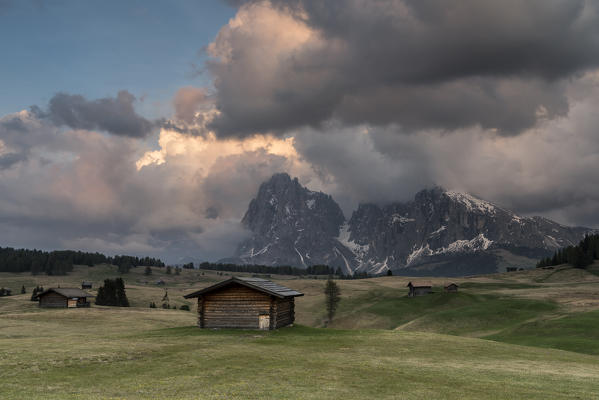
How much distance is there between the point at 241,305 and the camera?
4725cm

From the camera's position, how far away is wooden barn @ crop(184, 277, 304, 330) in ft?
153

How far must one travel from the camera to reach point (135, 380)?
22672 millimetres

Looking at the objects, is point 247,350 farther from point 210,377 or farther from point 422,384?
point 422,384

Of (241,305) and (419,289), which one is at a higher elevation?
(241,305)

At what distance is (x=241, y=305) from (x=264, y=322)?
299 cm

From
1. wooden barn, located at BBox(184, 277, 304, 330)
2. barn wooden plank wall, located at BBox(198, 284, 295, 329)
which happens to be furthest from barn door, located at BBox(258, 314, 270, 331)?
barn wooden plank wall, located at BBox(198, 284, 295, 329)

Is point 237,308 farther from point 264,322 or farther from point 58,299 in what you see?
point 58,299

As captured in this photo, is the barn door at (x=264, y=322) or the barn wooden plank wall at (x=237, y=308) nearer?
the barn door at (x=264, y=322)

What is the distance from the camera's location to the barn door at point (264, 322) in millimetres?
46344

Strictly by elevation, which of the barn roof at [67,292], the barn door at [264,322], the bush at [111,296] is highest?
the barn door at [264,322]

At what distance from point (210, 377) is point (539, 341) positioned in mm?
44019

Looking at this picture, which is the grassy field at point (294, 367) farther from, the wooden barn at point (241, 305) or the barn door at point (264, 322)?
the wooden barn at point (241, 305)

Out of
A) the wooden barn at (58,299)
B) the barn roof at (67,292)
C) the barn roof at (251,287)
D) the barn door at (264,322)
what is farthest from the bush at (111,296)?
the barn door at (264,322)

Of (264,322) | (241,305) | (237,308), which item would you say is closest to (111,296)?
(237,308)
